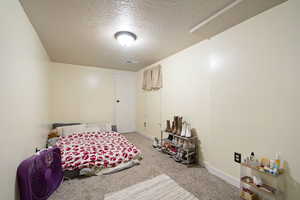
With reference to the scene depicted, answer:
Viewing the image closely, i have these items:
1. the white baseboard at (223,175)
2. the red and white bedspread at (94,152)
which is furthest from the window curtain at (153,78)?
the white baseboard at (223,175)

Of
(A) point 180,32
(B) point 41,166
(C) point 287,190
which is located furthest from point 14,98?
(C) point 287,190

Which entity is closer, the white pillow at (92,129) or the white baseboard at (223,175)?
the white baseboard at (223,175)

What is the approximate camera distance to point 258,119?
4.90ft

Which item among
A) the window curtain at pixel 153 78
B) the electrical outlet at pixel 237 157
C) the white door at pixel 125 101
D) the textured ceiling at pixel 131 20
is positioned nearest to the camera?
the textured ceiling at pixel 131 20

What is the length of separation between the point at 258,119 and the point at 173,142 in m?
1.50

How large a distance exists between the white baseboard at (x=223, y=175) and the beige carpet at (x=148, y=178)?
0.06 meters

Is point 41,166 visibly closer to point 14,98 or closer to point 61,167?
point 61,167

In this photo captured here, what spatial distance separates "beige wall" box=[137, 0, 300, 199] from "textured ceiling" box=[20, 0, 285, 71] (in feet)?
0.74

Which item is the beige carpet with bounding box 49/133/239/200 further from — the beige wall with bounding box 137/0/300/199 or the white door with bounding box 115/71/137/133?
the white door with bounding box 115/71/137/133

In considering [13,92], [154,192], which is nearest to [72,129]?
[13,92]

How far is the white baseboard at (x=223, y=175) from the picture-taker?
167 cm

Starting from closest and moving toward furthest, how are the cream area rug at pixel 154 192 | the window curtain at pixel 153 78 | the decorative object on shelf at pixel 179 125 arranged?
the cream area rug at pixel 154 192
the decorative object on shelf at pixel 179 125
the window curtain at pixel 153 78

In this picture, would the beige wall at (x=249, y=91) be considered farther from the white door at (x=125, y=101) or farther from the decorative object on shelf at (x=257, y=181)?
the white door at (x=125, y=101)

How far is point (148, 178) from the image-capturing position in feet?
6.03
